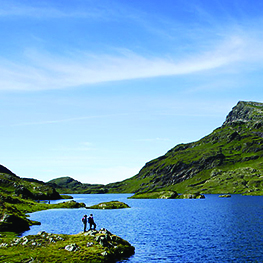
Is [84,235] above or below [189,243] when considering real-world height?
above

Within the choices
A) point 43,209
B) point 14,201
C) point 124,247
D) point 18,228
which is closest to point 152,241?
point 124,247

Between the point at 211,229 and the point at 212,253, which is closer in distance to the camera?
the point at 212,253

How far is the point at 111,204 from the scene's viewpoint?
174 m

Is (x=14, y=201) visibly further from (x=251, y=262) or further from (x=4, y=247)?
(x=251, y=262)

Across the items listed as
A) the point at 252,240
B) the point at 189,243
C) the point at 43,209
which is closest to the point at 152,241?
the point at 189,243

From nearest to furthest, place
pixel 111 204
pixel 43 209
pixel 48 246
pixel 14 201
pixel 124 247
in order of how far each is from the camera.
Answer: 1. pixel 48 246
2. pixel 124 247
3. pixel 14 201
4. pixel 43 209
5. pixel 111 204

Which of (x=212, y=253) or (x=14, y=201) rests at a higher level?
(x=14, y=201)

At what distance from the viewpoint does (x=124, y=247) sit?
52000mm

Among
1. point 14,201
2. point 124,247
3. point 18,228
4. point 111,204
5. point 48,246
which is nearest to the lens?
point 48,246

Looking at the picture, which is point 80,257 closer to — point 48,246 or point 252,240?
point 48,246

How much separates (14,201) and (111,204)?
188 ft

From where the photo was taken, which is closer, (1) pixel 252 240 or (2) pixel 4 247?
(2) pixel 4 247

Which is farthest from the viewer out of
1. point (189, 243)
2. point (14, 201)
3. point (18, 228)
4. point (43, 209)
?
point (43, 209)

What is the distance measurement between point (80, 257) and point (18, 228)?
38.9 meters
